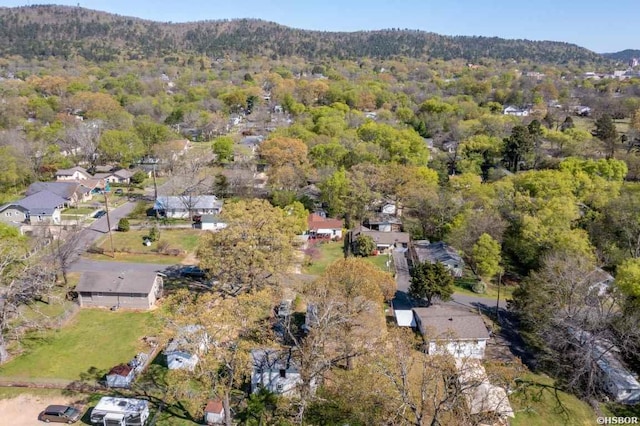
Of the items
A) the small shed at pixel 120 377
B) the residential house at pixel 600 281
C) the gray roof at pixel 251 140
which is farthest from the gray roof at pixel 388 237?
the gray roof at pixel 251 140

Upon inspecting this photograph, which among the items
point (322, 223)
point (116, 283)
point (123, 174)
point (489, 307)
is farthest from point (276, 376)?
point (123, 174)

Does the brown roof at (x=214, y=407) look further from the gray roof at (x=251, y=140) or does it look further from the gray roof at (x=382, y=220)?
the gray roof at (x=251, y=140)

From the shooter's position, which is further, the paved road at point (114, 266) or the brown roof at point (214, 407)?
the paved road at point (114, 266)

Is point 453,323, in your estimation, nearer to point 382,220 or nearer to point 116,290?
point 382,220

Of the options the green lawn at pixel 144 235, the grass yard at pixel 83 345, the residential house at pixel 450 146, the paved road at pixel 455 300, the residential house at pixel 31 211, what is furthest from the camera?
the residential house at pixel 450 146

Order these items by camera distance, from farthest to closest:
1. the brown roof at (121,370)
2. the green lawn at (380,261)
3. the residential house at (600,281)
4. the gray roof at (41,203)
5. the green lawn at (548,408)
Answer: the gray roof at (41,203), the green lawn at (380,261), the residential house at (600,281), the brown roof at (121,370), the green lawn at (548,408)

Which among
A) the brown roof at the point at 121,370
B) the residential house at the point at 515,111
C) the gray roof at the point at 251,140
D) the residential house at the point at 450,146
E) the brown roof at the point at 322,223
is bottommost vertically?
the brown roof at the point at 121,370
